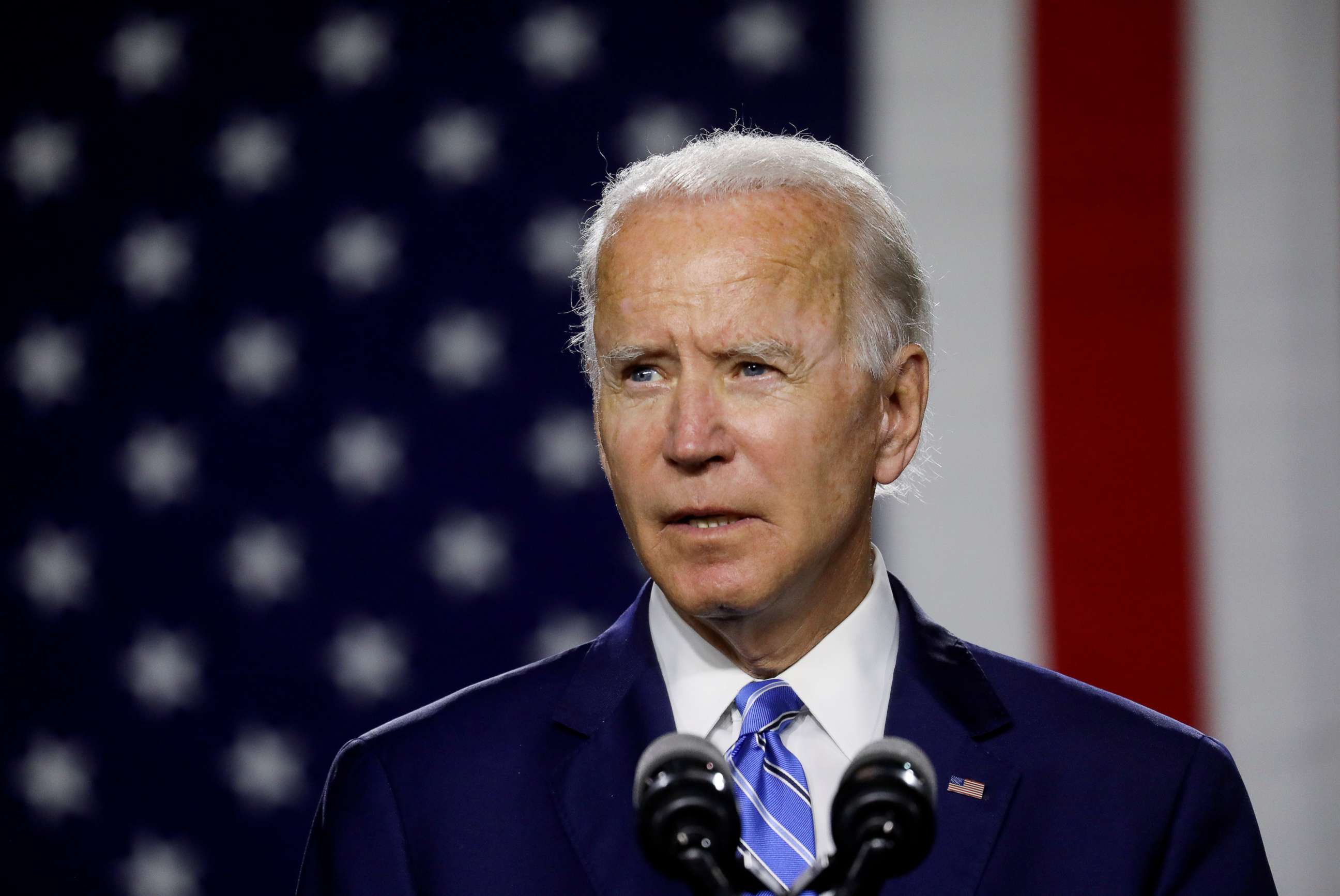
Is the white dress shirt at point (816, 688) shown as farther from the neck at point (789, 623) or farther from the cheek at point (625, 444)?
the cheek at point (625, 444)

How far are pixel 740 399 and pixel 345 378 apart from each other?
145 cm

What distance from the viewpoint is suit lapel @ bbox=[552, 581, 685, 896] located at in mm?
1483

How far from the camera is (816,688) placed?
156cm

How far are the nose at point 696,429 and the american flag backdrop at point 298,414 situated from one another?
4.04 feet

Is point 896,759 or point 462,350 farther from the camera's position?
point 462,350

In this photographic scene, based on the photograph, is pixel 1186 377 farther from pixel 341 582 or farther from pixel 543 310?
pixel 341 582

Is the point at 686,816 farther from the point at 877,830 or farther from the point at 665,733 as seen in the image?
the point at 665,733

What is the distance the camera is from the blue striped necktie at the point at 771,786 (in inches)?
56.7

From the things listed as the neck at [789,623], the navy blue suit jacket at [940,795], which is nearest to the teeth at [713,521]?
the neck at [789,623]

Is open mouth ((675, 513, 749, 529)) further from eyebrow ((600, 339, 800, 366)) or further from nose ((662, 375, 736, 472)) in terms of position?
eyebrow ((600, 339, 800, 366))

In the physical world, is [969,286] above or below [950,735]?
above

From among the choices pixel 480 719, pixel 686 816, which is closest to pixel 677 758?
pixel 686 816

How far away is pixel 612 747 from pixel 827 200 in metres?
0.68

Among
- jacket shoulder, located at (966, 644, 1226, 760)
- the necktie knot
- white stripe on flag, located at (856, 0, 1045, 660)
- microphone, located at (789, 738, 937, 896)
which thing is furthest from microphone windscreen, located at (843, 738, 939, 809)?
white stripe on flag, located at (856, 0, 1045, 660)
